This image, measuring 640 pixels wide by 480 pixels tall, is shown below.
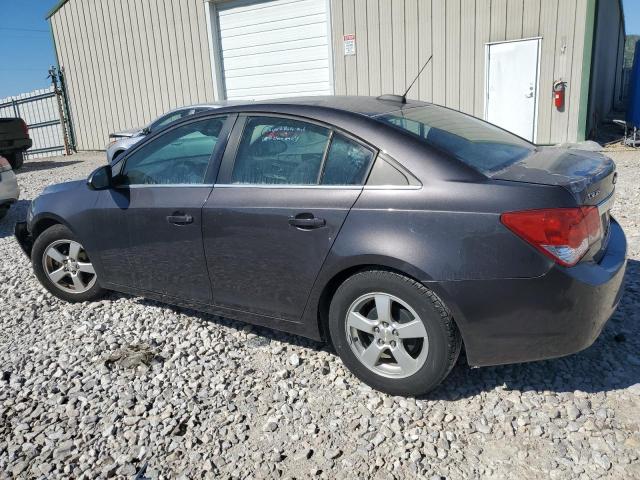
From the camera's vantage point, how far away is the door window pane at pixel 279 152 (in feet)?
9.92

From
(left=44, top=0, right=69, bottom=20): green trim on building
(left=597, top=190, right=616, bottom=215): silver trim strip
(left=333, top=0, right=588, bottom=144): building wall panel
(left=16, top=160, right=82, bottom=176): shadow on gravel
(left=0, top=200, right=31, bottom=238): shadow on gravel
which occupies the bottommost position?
(left=0, top=200, right=31, bottom=238): shadow on gravel

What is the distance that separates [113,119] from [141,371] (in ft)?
48.7

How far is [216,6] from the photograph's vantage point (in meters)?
13.6

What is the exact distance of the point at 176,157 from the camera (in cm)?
366

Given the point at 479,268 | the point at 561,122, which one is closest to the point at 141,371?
the point at 479,268

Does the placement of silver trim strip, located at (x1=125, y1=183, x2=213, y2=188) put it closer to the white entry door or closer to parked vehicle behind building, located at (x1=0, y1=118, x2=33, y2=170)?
the white entry door

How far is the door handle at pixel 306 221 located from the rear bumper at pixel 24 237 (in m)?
2.80

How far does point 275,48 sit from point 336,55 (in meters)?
1.74

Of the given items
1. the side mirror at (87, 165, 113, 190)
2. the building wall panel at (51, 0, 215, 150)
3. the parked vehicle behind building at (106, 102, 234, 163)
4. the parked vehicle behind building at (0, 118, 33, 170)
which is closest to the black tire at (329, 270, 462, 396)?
the side mirror at (87, 165, 113, 190)

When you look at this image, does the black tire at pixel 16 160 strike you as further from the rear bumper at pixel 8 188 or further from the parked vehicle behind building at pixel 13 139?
the rear bumper at pixel 8 188

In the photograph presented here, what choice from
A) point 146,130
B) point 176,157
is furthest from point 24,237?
point 146,130

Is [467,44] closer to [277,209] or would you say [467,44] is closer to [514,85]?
[514,85]

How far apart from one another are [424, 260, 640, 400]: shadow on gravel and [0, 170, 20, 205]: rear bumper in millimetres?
6491

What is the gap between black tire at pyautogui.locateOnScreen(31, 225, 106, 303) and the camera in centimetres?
423
